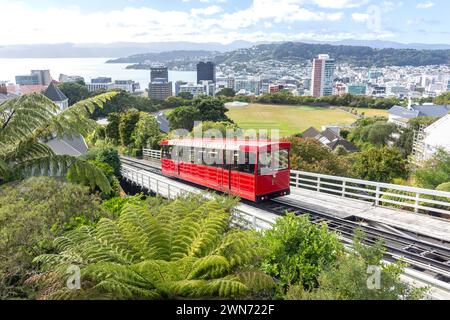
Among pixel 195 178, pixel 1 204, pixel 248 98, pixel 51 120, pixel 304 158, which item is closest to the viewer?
pixel 1 204

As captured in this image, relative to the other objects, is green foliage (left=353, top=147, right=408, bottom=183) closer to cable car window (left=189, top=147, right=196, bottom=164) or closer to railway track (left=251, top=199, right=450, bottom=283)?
cable car window (left=189, top=147, right=196, bottom=164)

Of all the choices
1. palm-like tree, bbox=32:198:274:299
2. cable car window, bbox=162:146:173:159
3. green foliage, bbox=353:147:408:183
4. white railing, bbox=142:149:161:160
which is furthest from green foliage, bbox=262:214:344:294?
white railing, bbox=142:149:161:160

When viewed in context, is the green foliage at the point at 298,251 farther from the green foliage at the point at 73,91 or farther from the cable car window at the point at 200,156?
the green foliage at the point at 73,91

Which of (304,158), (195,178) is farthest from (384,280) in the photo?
(304,158)

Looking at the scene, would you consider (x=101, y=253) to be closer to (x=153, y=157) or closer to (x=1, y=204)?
(x=1, y=204)

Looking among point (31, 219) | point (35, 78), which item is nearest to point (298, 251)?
point (31, 219)

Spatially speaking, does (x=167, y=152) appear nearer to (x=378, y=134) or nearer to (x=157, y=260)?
(x=157, y=260)

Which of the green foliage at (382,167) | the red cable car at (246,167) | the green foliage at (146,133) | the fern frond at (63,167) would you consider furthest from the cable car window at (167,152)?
the green foliage at (146,133)
